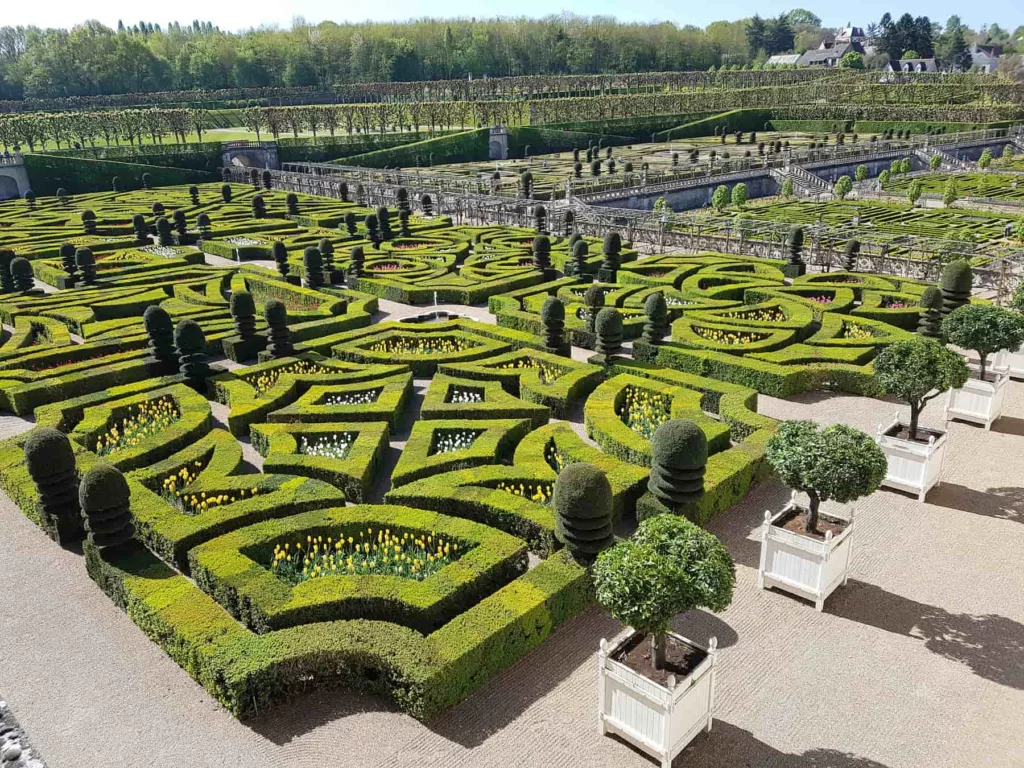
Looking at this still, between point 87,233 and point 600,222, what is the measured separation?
95.2 feet

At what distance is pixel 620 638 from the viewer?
9391mm

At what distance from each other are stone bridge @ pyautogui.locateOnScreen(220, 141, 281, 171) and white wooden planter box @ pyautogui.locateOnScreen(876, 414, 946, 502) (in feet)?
218

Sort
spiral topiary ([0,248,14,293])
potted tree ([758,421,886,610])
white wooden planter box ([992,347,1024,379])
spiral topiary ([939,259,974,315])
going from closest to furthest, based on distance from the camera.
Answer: potted tree ([758,421,886,610]), white wooden planter box ([992,347,1024,379]), spiral topiary ([939,259,974,315]), spiral topiary ([0,248,14,293])

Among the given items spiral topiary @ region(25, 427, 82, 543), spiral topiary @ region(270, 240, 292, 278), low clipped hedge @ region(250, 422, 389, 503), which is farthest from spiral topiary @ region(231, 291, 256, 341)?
spiral topiary @ region(25, 427, 82, 543)

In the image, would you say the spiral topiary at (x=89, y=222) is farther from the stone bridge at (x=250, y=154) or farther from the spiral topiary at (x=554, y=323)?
the spiral topiary at (x=554, y=323)

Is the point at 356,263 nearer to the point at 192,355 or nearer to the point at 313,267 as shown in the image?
the point at 313,267

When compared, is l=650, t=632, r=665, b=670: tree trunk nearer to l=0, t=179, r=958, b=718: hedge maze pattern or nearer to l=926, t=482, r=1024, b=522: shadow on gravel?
l=0, t=179, r=958, b=718: hedge maze pattern

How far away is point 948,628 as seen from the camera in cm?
1075

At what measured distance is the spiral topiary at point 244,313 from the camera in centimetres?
2181

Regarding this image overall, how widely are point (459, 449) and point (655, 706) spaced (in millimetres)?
7955

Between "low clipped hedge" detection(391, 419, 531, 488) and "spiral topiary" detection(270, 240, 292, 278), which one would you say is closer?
Answer: "low clipped hedge" detection(391, 419, 531, 488)

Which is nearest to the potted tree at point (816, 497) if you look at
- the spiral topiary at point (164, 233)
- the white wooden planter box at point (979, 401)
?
the white wooden planter box at point (979, 401)

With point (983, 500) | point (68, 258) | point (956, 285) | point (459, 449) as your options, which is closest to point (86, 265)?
point (68, 258)

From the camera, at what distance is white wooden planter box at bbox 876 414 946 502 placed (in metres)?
14.0
